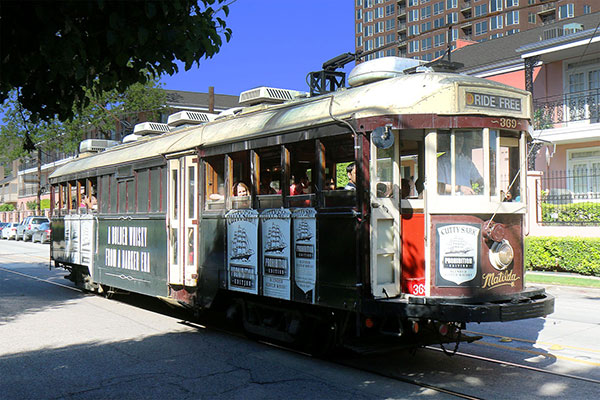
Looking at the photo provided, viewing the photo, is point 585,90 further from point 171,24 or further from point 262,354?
point 171,24

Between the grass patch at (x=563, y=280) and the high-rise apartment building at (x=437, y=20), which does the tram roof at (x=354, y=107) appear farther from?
the high-rise apartment building at (x=437, y=20)

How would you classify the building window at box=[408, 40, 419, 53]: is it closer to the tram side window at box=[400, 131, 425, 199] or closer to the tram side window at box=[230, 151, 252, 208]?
the tram side window at box=[230, 151, 252, 208]

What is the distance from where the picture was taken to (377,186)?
6871 mm

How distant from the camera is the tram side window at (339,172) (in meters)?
7.12

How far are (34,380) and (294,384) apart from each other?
288 centimetres

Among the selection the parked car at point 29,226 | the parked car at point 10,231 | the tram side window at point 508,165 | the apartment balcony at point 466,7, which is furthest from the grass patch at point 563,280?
the apartment balcony at point 466,7

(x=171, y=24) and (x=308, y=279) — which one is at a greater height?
(x=171, y=24)

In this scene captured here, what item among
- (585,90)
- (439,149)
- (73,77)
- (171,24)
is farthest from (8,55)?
(585,90)

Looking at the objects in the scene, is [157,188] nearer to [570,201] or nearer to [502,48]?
[570,201]

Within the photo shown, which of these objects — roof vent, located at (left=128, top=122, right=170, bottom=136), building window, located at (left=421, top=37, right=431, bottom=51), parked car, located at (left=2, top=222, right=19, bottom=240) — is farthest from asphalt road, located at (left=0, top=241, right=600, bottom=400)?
building window, located at (left=421, top=37, right=431, bottom=51)

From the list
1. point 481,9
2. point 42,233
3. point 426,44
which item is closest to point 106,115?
point 42,233

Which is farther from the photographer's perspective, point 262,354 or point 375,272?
point 262,354

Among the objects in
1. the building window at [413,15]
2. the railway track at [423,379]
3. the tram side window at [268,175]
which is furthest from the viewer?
the building window at [413,15]

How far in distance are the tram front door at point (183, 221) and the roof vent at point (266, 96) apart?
1.24m
